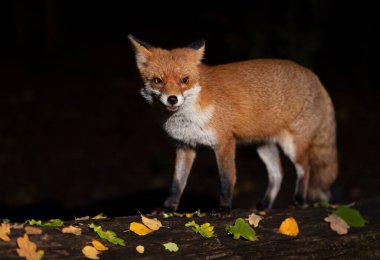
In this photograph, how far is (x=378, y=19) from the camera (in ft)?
42.5

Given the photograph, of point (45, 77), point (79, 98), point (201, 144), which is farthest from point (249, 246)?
point (45, 77)

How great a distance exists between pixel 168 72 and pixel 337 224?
6.11 ft

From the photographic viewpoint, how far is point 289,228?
4.38 meters

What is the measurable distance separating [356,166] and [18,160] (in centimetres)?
576

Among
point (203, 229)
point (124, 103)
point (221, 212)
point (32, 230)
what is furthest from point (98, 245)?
point (124, 103)

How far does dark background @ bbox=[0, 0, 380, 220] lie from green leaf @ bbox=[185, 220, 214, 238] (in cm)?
360

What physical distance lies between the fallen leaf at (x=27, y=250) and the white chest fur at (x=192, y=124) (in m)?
1.95

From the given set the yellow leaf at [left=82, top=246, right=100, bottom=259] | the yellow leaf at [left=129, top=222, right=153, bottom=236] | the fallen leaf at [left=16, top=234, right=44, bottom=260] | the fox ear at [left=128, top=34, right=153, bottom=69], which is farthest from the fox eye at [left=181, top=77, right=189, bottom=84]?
the fallen leaf at [left=16, top=234, right=44, bottom=260]

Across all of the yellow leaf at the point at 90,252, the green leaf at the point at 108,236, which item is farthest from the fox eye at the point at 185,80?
the yellow leaf at the point at 90,252

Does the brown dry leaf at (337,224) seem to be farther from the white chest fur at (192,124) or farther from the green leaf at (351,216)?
the white chest fur at (192,124)

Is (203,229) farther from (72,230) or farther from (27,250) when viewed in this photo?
(27,250)

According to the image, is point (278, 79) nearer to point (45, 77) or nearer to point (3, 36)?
point (45, 77)

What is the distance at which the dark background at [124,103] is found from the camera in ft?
29.1

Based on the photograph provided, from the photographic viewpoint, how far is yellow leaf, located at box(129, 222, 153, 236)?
12.9ft
